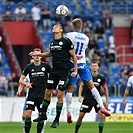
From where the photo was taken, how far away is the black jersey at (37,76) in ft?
72.0

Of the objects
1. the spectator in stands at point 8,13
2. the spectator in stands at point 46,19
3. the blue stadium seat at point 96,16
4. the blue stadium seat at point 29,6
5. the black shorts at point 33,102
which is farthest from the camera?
the blue stadium seat at point 96,16

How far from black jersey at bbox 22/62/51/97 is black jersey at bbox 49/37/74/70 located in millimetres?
1526

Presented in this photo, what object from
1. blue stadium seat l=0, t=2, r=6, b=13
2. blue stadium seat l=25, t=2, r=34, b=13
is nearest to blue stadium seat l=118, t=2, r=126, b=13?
blue stadium seat l=25, t=2, r=34, b=13

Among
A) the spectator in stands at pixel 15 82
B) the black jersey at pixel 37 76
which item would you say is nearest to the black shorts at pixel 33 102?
the black jersey at pixel 37 76

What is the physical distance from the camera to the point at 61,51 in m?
20.4

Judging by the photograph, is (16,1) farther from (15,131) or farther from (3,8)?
(15,131)

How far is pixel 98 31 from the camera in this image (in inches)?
1645

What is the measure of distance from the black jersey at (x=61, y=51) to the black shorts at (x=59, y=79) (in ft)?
0.50

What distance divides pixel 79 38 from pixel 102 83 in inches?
159

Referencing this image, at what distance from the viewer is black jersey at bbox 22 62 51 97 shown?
2195cm

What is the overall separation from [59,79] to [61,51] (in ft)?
2.52

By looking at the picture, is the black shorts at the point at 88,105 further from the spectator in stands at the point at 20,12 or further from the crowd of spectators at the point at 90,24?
the spectator in stands at the point at 20,12

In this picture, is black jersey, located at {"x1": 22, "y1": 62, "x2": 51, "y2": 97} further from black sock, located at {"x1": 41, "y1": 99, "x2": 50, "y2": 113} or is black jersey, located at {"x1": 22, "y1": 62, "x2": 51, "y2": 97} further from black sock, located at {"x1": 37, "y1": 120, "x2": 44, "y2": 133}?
black sock, located at {"x1": 41, "y1": 99, "x2": 50, "y2": 113}

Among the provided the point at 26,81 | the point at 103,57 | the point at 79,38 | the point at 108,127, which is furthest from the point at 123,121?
the point at 79,38
